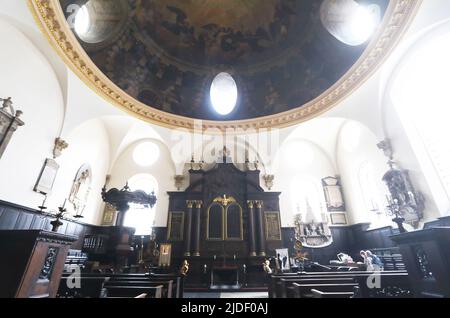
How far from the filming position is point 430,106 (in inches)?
305

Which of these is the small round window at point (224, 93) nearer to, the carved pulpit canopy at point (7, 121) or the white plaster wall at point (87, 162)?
the white plaster wall at point (87, 162)

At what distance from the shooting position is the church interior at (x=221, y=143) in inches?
272

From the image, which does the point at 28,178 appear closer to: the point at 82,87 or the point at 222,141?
the point at 82,87

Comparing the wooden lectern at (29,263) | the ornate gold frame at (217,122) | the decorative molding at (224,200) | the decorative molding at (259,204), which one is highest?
the ornate gold frame at (217,122)

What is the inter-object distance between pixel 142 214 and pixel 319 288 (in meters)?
10.4

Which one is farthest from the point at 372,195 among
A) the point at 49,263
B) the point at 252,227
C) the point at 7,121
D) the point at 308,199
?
the point at 7,121

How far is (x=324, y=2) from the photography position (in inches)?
412

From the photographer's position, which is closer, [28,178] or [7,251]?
[7,251]

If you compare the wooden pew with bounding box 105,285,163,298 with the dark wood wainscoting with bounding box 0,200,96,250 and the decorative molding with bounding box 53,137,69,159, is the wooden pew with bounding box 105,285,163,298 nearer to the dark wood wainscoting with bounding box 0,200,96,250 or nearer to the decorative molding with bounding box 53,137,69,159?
the dark wood wainscoting with bounding box 0,200,96,250

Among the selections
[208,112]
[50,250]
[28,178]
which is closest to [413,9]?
[208,112]

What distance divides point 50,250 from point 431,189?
10876 millimetres

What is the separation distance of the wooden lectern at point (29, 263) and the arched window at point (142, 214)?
800 centimetres

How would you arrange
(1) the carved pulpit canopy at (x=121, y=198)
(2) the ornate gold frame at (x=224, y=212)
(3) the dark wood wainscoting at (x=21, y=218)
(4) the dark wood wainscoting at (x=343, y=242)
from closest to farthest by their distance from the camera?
(3) the dark wood wainscoting at (x=21, y=218)
(1) the carved pulpit canopy at (x=121, y=198)
(4) the dark wood wainscoting at (x=343, y=242)
(2) the ornate gold frame at (x=224, y=212)

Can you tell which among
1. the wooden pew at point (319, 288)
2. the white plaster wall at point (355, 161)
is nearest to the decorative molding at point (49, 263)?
the wooden pew at point (319, 288)
